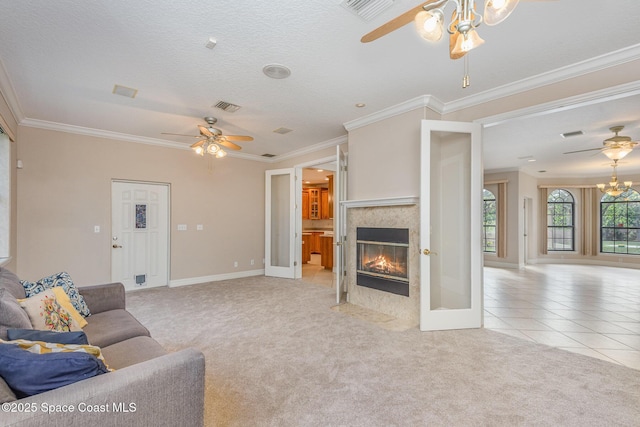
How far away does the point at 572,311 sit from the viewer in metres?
4.04

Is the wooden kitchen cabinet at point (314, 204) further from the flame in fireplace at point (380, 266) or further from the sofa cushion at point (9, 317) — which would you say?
the sofa cushion at point (9, 317)

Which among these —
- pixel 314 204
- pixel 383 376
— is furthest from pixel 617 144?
pixel 314 204

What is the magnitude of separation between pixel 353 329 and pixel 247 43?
3116 mm

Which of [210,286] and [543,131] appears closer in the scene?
[543,131]

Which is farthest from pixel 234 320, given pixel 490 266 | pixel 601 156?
pixel 601 156

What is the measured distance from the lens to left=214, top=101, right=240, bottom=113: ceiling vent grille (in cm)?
374

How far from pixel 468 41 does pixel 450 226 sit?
256cm

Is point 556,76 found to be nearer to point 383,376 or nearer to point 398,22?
point 398,22

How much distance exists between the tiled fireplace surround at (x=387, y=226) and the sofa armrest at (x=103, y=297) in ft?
9.54

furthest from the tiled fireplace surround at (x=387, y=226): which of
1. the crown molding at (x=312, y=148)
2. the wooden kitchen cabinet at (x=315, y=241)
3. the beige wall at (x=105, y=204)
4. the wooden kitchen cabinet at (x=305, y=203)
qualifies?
the wooden kitchen cabinet at (x=305, y=203)

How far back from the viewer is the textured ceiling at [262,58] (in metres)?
2.12

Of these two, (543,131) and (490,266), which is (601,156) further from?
(490,266)

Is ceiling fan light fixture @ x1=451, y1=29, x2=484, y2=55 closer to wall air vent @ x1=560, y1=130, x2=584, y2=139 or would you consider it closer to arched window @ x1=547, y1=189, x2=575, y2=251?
wall air vent @ x1=560, y1=130, x2=584, y2=139

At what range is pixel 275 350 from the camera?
2.77 meters
